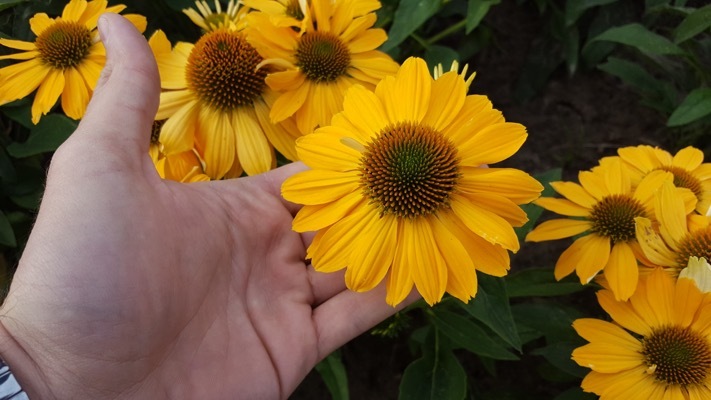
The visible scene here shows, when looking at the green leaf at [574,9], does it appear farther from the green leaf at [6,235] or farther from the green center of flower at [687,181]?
the green leaf at [6,235]

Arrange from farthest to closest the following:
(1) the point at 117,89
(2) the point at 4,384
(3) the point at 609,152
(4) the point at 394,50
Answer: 1. (3) the point at 609,152
2. (4) the point at 394,50
3. (1) the point at 117,89
4. (2) the point at 4,384

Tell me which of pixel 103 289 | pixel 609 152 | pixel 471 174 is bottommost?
pixel 609 152

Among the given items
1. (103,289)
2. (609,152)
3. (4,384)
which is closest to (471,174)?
(103,289)

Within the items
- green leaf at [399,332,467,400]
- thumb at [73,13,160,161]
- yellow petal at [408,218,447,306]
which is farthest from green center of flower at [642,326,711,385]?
thumb at [73,13,160,161]

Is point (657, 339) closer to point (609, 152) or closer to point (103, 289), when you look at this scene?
point (103, 289)

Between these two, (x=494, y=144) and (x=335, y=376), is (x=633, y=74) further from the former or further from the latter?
(x=335, y=376)

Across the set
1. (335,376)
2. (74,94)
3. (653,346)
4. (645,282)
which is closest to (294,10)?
(74,94)

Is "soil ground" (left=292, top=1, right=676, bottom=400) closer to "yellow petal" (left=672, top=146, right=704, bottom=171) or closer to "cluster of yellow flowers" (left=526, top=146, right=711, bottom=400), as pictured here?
"yellow petal" (left=672, top=146, right=704, bottom=171)
